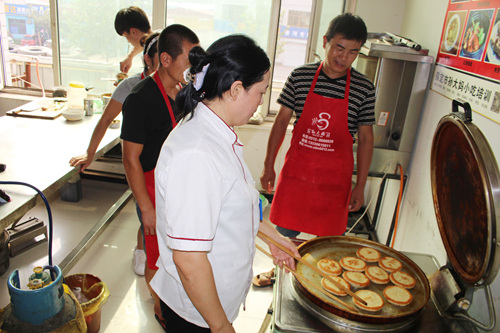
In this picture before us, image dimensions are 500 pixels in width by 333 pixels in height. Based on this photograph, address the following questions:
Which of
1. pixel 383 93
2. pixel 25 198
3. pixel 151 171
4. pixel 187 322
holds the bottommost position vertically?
pixel 187 322

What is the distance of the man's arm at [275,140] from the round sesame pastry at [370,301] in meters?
1.12

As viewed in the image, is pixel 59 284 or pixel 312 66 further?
pixel 312 66

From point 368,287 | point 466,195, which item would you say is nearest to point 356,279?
point 368,287

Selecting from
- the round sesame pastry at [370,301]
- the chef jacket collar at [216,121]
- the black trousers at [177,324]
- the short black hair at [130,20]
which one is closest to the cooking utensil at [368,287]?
the round sesame pastry at [370,301]

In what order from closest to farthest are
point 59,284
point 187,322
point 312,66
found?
point 187,322 → point 59,284 → point 312,66

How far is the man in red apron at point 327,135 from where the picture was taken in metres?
2.07

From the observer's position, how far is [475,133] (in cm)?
99

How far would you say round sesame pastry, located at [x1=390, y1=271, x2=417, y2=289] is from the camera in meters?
1.37

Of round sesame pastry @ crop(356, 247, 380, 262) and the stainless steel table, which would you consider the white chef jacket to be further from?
the stainless steel table

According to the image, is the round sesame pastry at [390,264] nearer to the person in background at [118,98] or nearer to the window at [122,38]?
the person in background at [118,98]

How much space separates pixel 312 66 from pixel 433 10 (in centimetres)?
100

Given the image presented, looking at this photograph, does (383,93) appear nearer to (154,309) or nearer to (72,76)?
(154,309)

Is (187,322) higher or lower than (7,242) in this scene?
higher

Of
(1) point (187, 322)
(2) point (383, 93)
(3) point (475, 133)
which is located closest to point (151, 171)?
(1) point (187, 322)
